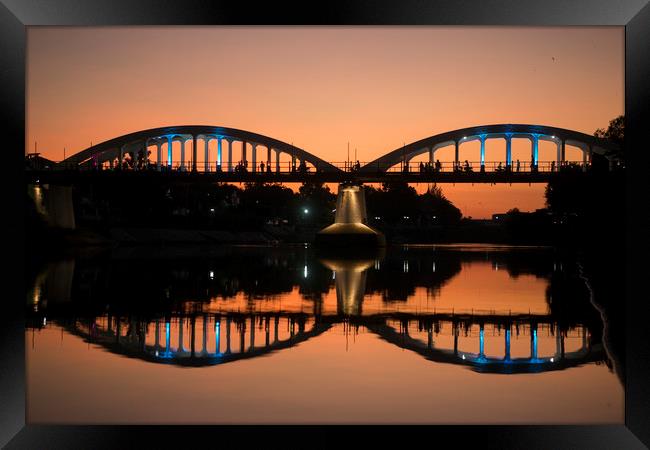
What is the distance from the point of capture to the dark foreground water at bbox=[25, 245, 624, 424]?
955 cm

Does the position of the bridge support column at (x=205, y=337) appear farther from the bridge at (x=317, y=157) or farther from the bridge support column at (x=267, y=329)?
the bridge at (x=317, y=157)

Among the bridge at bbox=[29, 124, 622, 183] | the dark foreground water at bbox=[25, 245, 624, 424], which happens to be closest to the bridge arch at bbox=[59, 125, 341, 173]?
the bridge at bbox=[29, 124, 622, 183]

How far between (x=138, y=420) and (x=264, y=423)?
1355mm

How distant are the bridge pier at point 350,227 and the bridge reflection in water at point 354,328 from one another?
171 ft

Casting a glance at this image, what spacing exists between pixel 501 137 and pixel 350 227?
35.5 m

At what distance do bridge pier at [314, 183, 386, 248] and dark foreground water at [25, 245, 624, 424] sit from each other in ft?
164

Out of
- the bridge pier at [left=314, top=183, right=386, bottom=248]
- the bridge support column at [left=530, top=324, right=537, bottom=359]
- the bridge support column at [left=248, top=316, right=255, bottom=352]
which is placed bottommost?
the bridge support column at [left=530, top=324, right=537, bottom=359]

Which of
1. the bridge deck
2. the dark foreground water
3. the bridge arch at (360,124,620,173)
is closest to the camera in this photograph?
the dark foreground water

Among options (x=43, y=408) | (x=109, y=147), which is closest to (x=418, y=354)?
(x=43, y=408)

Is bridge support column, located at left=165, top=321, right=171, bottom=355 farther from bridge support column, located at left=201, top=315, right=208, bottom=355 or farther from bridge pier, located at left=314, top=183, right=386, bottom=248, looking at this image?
bridge pier, located at left=314, top=183, right=386, bottom=248

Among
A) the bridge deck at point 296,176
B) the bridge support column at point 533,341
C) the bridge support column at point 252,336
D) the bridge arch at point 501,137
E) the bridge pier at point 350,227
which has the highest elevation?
the bridge arch at point 501,137

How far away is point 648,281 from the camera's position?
9125 millimetres

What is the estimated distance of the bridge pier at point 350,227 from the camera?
77.1 meters

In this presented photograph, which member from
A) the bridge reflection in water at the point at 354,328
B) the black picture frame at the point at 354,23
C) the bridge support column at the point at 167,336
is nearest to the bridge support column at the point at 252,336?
the bridge reflection in water at the point at 354,328
